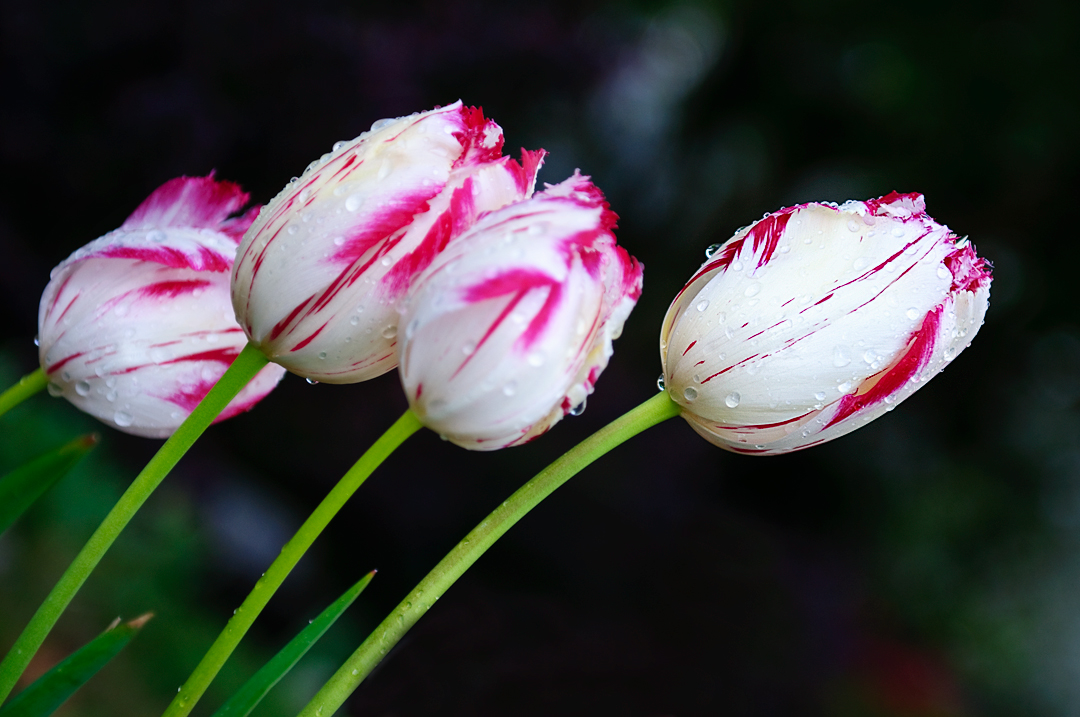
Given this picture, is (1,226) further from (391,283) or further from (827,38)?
(827,38)

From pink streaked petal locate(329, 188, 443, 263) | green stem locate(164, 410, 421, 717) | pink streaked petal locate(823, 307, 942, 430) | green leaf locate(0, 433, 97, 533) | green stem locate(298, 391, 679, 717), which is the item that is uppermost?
pink streaked petal locate(329, 188, 443, 263)

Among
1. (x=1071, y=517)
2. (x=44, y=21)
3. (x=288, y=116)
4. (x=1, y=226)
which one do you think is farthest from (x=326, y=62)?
(x=1071, y=517)

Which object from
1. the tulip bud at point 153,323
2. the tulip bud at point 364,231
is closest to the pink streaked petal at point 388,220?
the tulip bud at point 364,231

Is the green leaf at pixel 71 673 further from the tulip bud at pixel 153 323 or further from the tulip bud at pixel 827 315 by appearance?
the tulip bud at pixel 827 315

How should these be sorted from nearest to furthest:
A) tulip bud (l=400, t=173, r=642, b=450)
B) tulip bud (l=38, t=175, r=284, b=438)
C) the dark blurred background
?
tulip bud (l=400, t=173, r=642, b=450) < tulip bud (l=38, t=175, r=284, b=438) < the dark blurred background

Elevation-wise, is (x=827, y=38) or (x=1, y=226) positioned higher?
(x=1, y=226)

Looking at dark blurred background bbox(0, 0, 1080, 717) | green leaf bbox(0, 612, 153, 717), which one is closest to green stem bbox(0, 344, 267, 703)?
green leaf bbox(0, 612, 153, 717)

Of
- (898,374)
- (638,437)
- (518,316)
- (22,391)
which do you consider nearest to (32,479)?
(22,391)

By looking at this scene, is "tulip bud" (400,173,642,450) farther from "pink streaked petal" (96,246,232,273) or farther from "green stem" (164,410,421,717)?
"pink streaked petal" (96,246,232,273)
